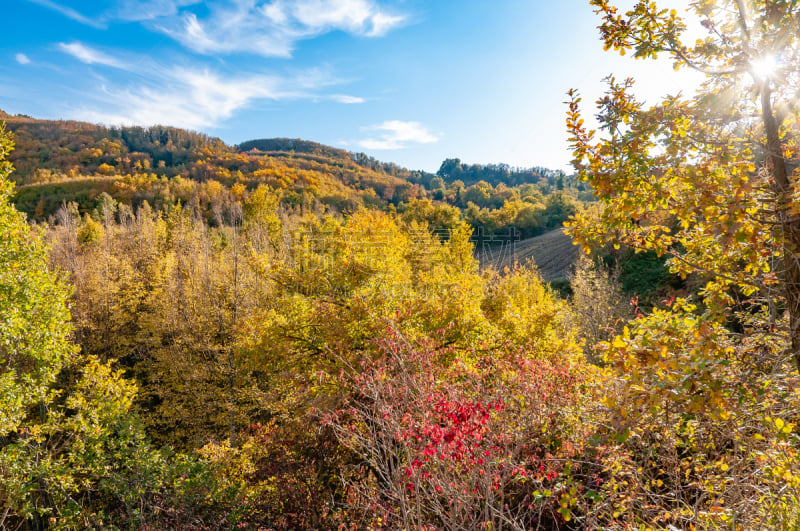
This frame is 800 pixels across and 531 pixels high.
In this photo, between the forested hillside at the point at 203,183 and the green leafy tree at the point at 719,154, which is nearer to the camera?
the green leafy tree at the point at 719,154

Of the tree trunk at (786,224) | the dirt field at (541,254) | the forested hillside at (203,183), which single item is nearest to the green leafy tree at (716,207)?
the tree trunk at (786,224)

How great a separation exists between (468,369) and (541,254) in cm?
4495

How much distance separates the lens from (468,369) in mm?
6371

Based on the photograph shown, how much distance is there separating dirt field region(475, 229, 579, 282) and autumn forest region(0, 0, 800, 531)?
17199mm

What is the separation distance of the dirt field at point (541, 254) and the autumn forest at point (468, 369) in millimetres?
17199

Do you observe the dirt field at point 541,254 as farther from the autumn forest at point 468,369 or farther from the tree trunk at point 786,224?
the tree trunk at point 786,224

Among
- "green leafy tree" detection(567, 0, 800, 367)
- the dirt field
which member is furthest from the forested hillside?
"green leafy tree" detection(567, 0, 800, 367)

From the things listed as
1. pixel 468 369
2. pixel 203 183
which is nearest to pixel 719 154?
pixel 468 369

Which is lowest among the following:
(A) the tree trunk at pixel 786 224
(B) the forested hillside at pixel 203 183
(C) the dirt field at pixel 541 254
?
(C) the dirt field at pixel 541 254

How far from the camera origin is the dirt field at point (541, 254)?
41.7 metres

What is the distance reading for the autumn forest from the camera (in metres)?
2.75

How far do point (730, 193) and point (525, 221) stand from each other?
193 feet

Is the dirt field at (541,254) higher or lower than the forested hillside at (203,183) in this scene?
lower

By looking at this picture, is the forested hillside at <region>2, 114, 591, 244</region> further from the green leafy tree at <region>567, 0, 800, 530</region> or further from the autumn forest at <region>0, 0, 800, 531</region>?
the green leafy tree at <region>567, 0, 800, 530</region>
